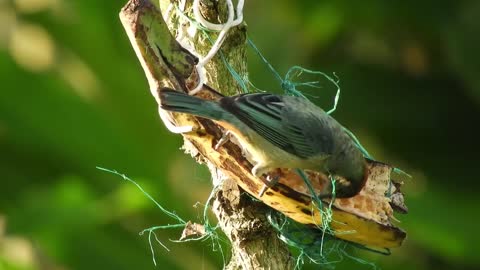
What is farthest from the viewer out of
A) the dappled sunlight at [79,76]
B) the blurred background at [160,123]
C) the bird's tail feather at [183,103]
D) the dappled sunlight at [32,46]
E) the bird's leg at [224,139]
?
the dappled sunlight at [32,46]

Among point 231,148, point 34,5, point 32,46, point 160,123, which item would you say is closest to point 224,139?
point 231,148

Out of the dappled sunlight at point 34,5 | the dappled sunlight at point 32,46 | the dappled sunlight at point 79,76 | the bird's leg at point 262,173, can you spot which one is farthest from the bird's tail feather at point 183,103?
the dappled sunlight at point 34,5

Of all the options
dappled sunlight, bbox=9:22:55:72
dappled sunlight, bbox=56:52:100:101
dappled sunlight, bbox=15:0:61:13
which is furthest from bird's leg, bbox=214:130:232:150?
dappled sunlight, bbox=15:0:61:13

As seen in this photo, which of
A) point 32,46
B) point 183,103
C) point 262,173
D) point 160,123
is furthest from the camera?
point 32,46

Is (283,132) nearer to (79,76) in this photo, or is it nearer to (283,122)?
(283,122)

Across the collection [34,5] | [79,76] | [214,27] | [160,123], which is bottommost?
[160,123]

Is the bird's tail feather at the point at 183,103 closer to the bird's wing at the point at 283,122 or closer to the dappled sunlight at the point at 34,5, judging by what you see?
the bird's wing at the point at 283,122

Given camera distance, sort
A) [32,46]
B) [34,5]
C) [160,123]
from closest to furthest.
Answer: [160,123] → [34,5] → [32,46]

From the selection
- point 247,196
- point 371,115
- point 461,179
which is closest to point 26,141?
point 371,115

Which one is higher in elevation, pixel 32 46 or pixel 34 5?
pixel 34 5
